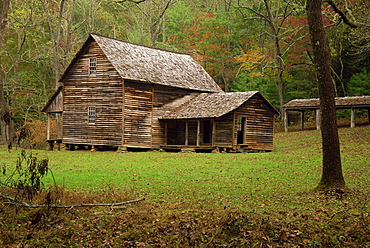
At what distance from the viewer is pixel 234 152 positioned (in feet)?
96.8

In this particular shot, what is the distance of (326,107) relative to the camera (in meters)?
12.1

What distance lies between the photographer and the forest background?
39594 mm

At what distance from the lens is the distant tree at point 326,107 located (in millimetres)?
12102

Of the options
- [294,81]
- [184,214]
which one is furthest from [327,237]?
[294,81]

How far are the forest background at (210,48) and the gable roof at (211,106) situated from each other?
7.87 metres

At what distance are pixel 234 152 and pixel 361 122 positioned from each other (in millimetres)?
15348

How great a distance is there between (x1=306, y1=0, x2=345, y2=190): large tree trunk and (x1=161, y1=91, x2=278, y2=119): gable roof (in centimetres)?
1600

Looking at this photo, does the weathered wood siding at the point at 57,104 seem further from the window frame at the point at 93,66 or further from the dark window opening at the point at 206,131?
the dark window opening at the point at 206,131

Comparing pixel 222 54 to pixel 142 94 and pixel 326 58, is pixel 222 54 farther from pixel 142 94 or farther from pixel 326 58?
pixel 326 58

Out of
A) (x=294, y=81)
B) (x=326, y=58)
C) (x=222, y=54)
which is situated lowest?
(x=326, y=58)

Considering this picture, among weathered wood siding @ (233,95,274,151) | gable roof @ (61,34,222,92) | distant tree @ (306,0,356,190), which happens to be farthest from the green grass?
gable roof @ (61,34,222,92)

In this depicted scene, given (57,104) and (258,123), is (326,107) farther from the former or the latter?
(57,104)

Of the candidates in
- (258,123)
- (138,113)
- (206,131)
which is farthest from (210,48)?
(138,113)

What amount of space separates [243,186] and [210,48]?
3587 cm
